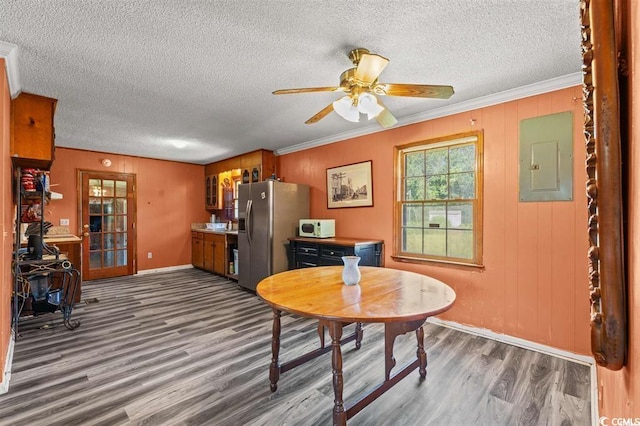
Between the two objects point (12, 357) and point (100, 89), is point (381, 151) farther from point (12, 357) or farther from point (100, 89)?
point (12, 357)

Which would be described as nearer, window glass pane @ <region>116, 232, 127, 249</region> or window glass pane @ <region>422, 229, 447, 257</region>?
window glass pane @ <region>422, 229, 447, 257</region>

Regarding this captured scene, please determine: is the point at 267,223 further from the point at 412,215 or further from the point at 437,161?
the point at 437,161

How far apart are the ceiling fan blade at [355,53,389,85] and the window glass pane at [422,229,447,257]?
2072mm

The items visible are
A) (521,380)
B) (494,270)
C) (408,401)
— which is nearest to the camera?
(408,401)

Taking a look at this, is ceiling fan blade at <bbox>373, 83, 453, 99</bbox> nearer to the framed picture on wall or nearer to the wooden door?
the framed picture on wall

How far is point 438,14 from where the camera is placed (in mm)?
1764

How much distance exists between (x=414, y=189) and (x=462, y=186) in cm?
56

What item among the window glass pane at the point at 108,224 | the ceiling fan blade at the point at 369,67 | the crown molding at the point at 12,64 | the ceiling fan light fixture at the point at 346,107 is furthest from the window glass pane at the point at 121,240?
the ceiling fan blade at the point at 369,67

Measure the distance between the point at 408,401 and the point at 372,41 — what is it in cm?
244

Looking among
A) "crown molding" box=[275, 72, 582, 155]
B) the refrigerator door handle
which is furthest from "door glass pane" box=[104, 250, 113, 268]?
"crown molding" box=[275, 72, 582, 155]

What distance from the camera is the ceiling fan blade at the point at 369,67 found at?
5.78ft

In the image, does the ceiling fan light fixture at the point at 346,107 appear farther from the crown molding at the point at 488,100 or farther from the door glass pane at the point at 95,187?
the door glass pane at the point at 95,187

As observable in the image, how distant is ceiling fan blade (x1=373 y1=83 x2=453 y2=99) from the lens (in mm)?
1936

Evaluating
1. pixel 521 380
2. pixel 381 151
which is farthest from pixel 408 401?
pixel 381 151
